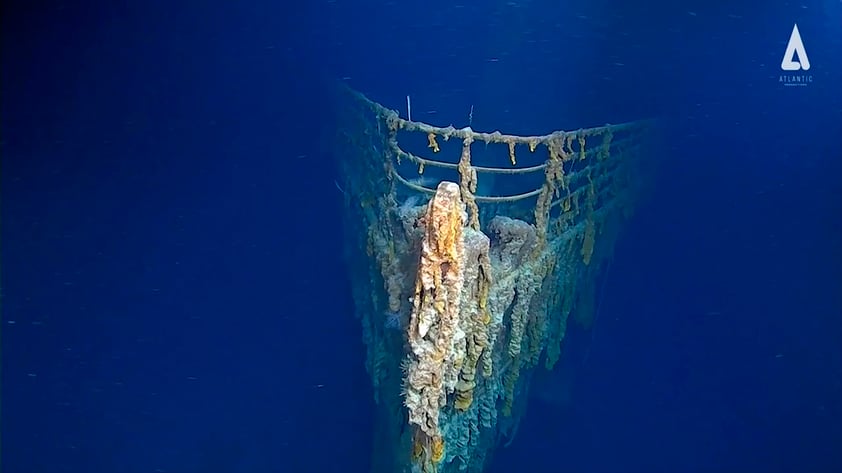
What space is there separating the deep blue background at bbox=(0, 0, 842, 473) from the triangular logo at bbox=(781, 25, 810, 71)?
0.07 ft

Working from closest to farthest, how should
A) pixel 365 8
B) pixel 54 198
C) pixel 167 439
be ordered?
pixel 365 8, pixel 54 198, pixel 167 439

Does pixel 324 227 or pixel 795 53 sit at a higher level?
pixel 795 53

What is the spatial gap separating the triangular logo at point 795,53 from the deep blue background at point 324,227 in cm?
2

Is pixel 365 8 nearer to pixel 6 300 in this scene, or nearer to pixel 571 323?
pixel 571 323

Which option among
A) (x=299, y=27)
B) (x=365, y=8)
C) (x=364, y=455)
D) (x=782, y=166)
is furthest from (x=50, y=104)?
(x=782, y=166)

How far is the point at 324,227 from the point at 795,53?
1526mm

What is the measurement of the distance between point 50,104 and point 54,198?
286 mm

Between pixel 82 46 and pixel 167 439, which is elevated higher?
pixel 82 46

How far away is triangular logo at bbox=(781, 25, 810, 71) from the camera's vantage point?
2.26 m

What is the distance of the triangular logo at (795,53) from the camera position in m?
2.26

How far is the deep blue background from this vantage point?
2.19 metres

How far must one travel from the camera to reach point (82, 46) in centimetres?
221

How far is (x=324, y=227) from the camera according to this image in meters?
2.29

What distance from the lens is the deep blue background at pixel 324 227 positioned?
219 centimetres
